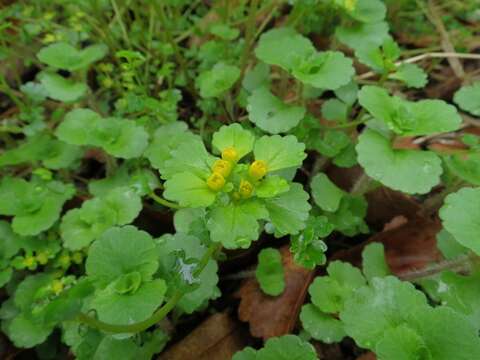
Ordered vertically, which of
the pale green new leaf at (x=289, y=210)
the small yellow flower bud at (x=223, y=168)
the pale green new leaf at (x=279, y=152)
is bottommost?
the pale green new leaf at (x=289, y=210)

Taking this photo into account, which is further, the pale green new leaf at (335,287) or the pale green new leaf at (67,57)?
A: the pale green new leaf at (67,57)

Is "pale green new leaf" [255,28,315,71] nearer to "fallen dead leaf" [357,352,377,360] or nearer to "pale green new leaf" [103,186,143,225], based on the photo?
"pale green new leaf" [103,186,143,225]

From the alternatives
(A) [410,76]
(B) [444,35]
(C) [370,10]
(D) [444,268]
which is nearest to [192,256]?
(D) [444,268]

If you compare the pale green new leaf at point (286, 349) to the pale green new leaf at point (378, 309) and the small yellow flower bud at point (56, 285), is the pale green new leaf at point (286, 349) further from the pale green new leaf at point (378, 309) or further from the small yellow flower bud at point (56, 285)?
the small yellow flower bud at point (56, 285)

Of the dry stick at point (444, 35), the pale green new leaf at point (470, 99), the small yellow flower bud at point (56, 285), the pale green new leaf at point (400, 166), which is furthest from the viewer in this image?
the dry stick at point (444, 35)

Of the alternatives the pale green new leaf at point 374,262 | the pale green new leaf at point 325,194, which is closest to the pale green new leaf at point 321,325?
the pale green new leaf at point 374,262

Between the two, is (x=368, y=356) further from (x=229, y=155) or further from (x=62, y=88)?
(x=62, y=88)

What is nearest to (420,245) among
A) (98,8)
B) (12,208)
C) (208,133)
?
(208,133)
